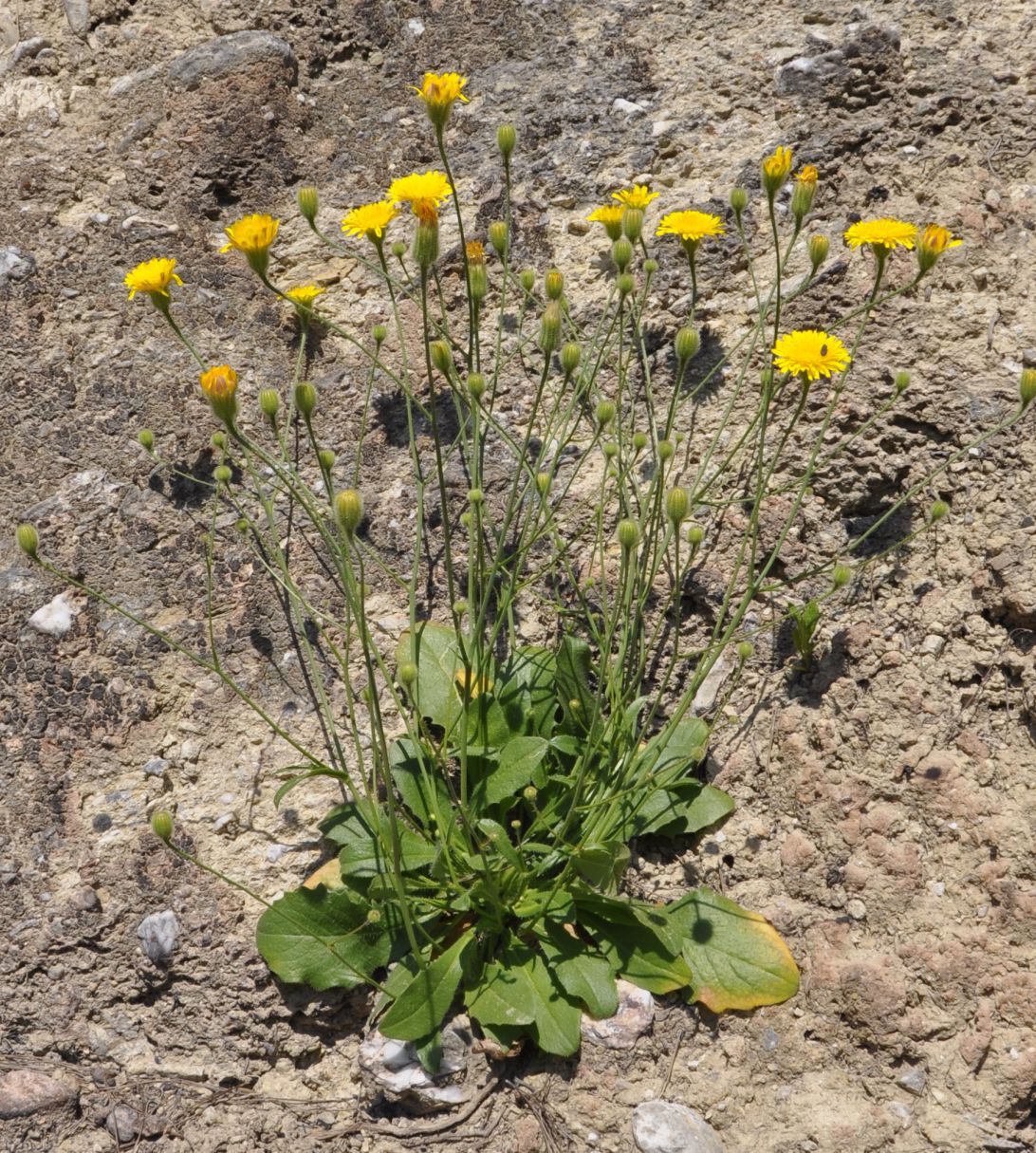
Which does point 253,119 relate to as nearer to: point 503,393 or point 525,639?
point 503,393

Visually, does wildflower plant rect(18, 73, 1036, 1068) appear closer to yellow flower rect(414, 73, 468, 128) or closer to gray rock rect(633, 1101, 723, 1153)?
yellow flower rect(414, 73, 468, 128)

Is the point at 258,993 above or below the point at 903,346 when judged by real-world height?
below

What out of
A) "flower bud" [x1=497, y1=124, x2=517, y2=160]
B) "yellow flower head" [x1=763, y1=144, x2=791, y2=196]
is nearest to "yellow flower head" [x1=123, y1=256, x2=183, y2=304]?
"flower bud" [x1=497, y1=124, x2=517, y2=160]

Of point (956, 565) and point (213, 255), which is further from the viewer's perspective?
point (213, 255)

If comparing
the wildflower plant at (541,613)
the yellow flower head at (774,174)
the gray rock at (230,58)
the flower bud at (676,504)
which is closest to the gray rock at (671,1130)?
the wildflower plant at (541,613)

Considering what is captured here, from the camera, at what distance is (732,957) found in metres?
2.37

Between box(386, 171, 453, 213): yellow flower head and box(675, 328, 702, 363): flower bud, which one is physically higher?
box(386, 171, 453, 213): yellow flower head

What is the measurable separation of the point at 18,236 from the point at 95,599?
1.45m

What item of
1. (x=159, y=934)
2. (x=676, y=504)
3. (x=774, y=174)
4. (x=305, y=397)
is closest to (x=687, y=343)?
(x=774, y=174)

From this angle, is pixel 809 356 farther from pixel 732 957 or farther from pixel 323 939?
pixel 323 939

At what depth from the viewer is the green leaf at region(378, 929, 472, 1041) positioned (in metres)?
2.23

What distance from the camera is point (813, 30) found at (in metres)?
3.57

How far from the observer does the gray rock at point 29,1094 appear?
231cm

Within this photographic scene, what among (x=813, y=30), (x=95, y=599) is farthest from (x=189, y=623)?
(x=813, y=30)
